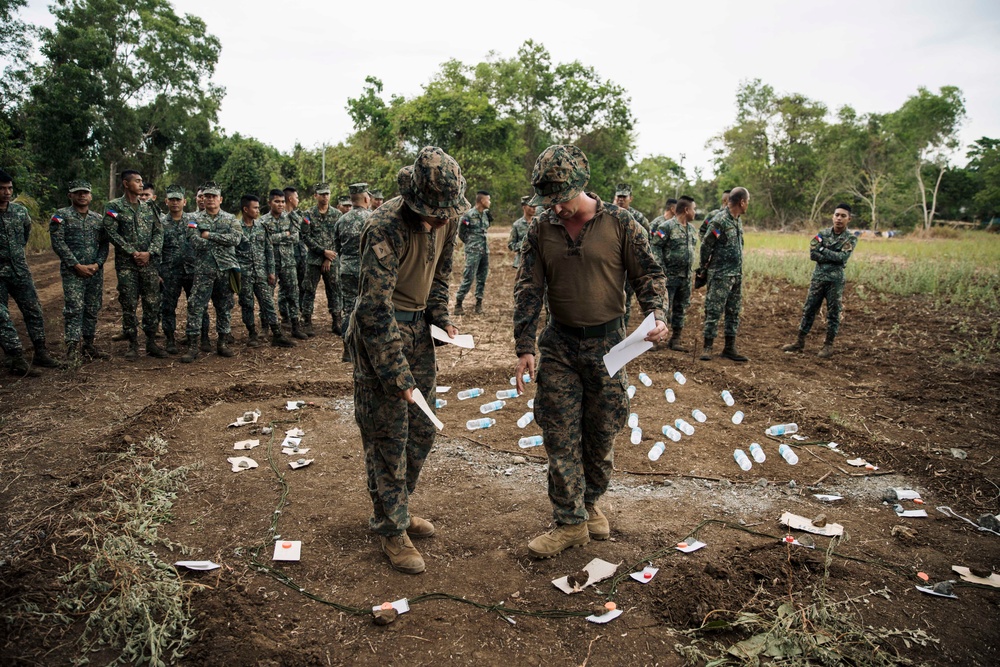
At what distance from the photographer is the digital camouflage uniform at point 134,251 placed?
290 inches

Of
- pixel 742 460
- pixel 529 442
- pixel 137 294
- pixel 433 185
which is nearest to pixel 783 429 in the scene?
pixel 742 460

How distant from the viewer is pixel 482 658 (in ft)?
9.00

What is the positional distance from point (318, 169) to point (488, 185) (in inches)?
384

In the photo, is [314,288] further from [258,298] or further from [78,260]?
[78,260]

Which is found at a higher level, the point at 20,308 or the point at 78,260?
the point at 78,260

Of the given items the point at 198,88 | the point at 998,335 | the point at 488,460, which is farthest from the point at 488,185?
the point at 488,460

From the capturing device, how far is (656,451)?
5152 millimetres

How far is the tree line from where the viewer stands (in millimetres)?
25531

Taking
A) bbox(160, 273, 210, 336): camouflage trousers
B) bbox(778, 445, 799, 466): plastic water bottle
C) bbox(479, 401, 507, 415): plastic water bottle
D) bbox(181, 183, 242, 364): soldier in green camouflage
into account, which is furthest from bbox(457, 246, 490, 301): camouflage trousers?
bbox(778, 445, 799, 466): plastic water bottle

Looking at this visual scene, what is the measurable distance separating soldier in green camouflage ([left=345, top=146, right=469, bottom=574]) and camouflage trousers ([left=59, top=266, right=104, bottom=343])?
5632 mm

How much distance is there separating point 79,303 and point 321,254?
10.9 ft

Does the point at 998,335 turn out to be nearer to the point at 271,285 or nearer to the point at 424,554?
the point at 424,554

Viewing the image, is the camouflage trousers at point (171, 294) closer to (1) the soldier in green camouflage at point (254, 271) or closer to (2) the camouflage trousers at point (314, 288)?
(1) the soldier in green camouflage at point (254, 271)

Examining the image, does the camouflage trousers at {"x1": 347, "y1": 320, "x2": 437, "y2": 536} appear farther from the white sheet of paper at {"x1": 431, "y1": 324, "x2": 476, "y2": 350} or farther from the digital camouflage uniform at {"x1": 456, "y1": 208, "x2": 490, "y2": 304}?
the digital camouflage uniform at {"x1": 456, "y1": 208, "x2": 490, "y2": 304}
